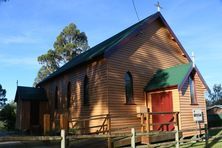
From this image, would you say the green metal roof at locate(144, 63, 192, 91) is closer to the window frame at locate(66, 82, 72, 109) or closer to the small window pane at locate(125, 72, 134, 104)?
the small window pane at locate(125, 72, 134, 104)

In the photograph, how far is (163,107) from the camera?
1941 centimetres

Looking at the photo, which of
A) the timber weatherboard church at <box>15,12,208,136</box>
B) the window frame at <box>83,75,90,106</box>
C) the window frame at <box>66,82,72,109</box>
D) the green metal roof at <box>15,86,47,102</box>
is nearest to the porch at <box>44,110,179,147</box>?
the timber weatherboard church at <box>15,12,208,136</box>

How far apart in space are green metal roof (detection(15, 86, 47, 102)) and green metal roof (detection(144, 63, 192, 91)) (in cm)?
1333

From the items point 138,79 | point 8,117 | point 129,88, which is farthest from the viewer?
point 8,117

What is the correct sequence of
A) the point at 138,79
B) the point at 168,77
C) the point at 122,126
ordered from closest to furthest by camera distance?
the point at 122,126
the point at 168,77
the point at 138,79

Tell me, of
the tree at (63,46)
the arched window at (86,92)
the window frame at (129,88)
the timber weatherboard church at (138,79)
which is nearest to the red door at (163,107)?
the timber weatherboard church at (138,79)

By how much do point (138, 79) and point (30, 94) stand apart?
1357 cm

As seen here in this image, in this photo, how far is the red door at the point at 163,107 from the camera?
18948 mm

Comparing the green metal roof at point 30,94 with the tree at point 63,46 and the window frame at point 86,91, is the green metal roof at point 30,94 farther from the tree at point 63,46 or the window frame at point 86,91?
the tree at point 63,46

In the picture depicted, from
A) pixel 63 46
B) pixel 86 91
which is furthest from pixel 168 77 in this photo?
pixel 63 46

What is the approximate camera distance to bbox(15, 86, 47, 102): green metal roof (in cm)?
2850

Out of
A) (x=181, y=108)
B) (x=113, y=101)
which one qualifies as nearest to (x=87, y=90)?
(x=113, y=101)

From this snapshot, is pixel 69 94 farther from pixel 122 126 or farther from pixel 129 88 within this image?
pixel 122 126

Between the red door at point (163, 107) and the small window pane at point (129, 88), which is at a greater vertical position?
the small window pane at point (129, 88)
